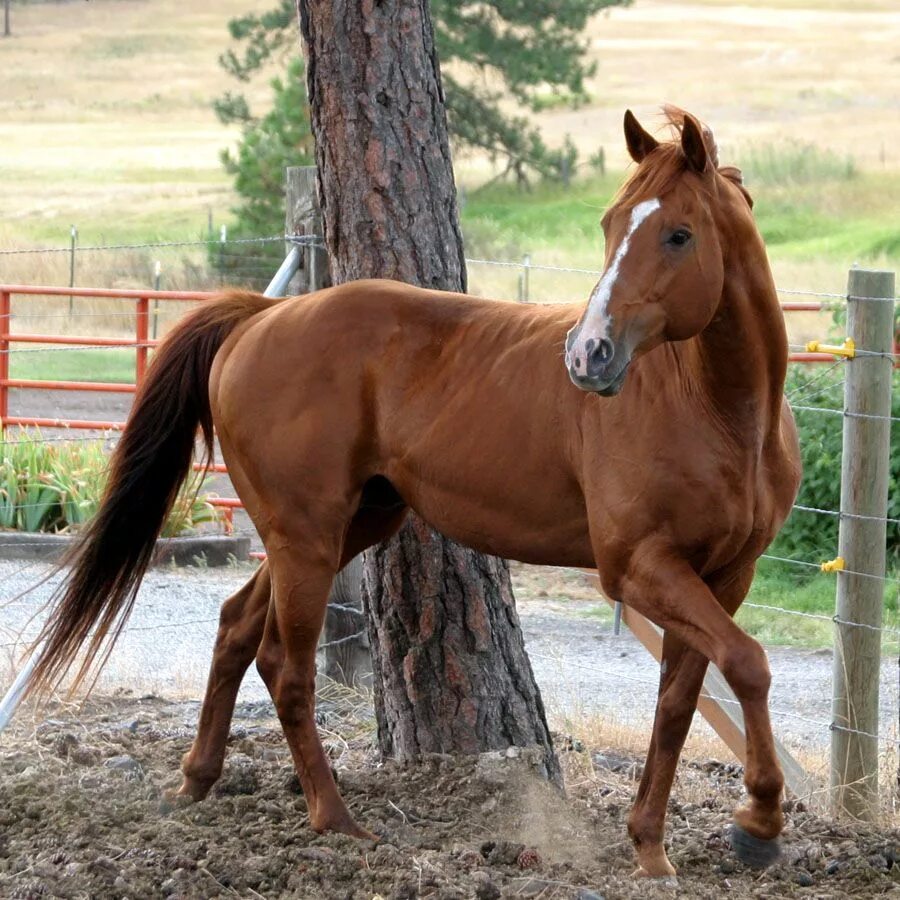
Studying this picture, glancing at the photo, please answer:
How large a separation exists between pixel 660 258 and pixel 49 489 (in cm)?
747

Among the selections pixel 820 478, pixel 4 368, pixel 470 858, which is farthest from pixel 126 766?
pixel 4 368

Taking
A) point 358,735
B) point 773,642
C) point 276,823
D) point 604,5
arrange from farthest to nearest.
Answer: point 604,5 → point 773,642 → point 358,735 → point 276,823

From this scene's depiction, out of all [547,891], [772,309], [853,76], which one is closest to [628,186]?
[772,309]

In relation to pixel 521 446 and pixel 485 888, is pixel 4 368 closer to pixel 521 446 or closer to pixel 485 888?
pixel 521 446

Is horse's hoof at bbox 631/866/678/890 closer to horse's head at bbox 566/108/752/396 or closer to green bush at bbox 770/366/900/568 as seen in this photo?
horse's head at bbox 566/108/752/396

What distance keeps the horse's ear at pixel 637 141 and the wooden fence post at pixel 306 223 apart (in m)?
2.37

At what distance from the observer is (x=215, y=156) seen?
41656mm

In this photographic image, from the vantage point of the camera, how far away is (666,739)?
397 cm

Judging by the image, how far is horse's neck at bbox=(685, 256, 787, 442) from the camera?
3504mm

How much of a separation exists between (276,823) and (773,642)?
509 cm

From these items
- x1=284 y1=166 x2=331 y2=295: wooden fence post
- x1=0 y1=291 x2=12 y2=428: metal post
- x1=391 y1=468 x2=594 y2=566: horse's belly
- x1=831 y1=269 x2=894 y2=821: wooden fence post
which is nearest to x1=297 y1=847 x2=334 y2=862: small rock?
x1=391 y1=468 x2=594 y2=566: horse's belly

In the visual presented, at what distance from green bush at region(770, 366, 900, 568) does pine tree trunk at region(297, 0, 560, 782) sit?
4.70m

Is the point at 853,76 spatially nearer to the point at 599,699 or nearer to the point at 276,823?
the point at 599,699

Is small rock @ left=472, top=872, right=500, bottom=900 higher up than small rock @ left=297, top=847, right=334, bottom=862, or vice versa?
small rock @ left=472, top=872, right=500, bottom=900
